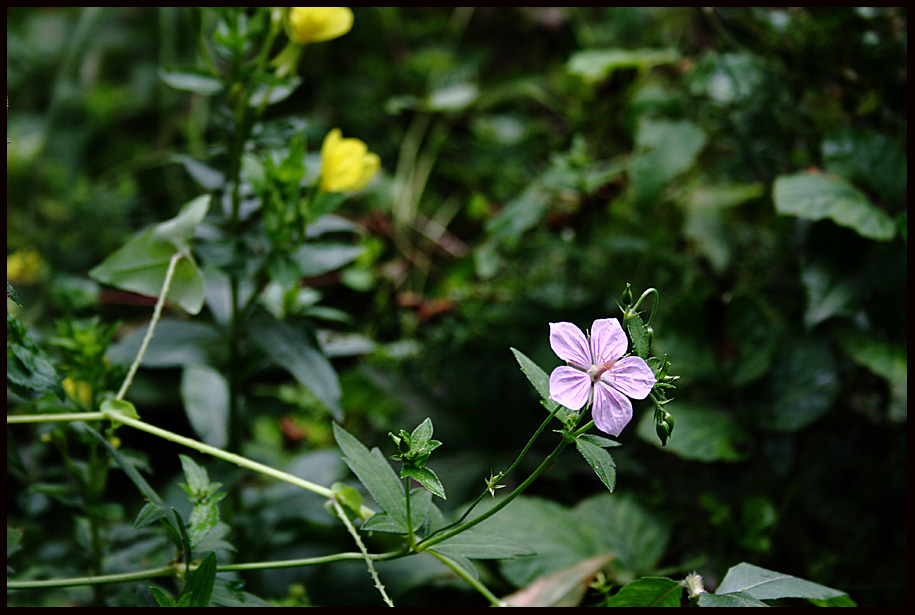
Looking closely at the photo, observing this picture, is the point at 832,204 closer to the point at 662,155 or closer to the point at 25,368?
the point at 662,155

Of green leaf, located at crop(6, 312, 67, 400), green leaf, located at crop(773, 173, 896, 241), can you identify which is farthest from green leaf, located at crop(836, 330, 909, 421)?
green leaf, located at crop(6, 312, 67, 400)

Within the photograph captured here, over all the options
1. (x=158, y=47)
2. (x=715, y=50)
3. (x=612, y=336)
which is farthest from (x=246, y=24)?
(x=158, y=47)

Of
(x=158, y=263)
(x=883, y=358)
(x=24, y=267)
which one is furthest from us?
(x=24, y=267)

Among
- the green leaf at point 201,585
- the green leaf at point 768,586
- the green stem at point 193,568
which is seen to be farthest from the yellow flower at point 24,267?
the green leaf at point 768,586

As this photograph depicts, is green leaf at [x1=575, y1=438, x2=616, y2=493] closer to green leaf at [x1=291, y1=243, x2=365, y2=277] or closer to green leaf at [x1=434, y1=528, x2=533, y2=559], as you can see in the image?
green leaf at [x1=434, y1=528, x2=533, y2=559]

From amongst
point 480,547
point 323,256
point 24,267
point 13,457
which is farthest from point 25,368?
point 24,267

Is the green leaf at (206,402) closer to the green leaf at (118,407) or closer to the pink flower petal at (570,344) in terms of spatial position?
the green leaf at (118,407)

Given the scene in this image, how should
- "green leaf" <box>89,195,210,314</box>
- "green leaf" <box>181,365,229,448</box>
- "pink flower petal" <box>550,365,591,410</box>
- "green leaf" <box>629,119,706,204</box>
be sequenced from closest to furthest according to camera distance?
"pink flower petal" <box>550,365,591,410</box>
"green leaf" <box>89,195,210,314</box>
"green leaf" <box>181,365,229,448</box>
"green leaf" <box>629,119,706,204</box>
